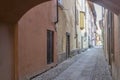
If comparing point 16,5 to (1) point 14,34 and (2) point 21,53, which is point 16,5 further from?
(2) point 21,53

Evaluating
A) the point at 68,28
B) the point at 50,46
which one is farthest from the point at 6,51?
the point at 68,28

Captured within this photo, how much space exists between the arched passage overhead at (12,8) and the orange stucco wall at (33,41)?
4.49ft

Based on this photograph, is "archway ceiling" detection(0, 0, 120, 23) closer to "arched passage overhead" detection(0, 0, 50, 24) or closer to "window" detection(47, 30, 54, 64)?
Result: "arched passage overhead" detection(0, 0, 50, 24)

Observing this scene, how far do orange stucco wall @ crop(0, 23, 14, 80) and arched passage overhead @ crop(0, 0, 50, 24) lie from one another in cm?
24

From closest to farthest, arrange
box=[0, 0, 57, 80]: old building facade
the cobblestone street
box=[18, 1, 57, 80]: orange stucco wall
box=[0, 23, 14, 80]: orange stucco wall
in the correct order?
box=[0, 23, 14, 80]: orange stucco wall, box=[0, 0, 57, 80]: old building facade, box=[18, 1, 57, 80]: orange stucco wall, the cobblestone street

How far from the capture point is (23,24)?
1016 centimetres

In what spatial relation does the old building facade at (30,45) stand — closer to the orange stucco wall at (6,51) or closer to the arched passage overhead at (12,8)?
the orange stucco wall at (6,51)

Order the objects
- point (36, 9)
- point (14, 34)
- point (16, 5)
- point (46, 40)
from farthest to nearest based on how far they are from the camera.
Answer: point (46, 40), point (36, 9), point (14, 34), point (16, 5)

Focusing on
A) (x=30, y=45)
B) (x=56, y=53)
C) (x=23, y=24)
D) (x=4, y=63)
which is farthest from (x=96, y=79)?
(x=56, y=53)

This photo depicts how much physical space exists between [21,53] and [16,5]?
8.18 ft

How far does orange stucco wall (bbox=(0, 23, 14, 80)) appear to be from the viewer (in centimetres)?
777

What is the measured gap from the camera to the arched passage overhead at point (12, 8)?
7328 millimetres

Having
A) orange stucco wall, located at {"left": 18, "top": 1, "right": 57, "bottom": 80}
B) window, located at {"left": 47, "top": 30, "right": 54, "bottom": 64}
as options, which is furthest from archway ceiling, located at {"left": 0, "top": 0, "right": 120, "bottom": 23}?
window, located at {"left": 47, "top": 30, "right": 54, "bottom": 64}

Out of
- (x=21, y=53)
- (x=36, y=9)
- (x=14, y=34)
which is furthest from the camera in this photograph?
(x=36, y=9)
